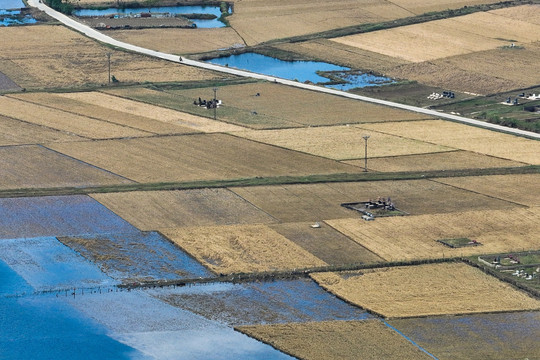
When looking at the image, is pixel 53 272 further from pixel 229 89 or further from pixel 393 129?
pixel 229 89

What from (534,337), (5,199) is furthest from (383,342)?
(5,199)

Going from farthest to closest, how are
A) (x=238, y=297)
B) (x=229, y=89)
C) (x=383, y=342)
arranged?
(x=229, y=89)
(x=238, y=297)
(x=383, y=342)

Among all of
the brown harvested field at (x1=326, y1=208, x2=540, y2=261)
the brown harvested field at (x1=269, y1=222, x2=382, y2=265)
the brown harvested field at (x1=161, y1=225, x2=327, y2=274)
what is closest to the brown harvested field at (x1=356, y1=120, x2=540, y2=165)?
the brown harvested field at (x1=326, y1=208, x2=540, y2=261)

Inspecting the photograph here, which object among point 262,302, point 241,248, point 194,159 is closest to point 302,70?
point 194,159

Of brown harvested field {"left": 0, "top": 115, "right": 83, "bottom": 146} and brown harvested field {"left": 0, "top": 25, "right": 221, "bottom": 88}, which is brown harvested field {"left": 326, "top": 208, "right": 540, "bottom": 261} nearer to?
brown harvested field {"left": 0, "top": 115, "right": 83, "bottom": 146}

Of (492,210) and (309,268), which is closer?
(309,268)

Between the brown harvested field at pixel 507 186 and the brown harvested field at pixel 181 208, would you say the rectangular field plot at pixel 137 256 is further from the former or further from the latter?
the brown harvested field at pixel 507 186
